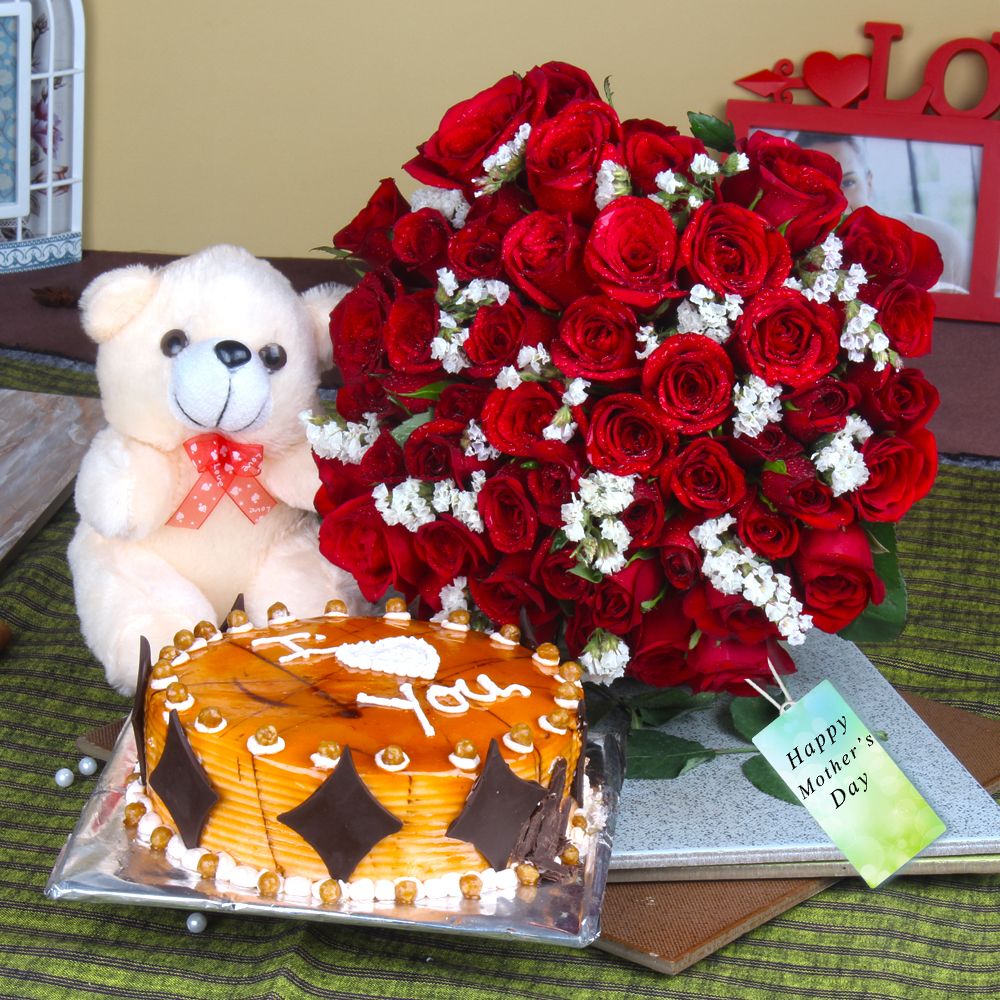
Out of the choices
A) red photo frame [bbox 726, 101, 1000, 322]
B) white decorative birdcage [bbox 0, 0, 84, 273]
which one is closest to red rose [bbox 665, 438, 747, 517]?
red photo frame [bbox 726, 101, 1000, 322]

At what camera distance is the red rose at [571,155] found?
0.89 metres

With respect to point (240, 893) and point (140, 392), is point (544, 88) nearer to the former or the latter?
point (140, 392)

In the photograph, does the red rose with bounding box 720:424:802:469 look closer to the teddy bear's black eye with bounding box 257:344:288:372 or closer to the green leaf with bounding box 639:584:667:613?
the green leaf with bounding box 639:584:667:613

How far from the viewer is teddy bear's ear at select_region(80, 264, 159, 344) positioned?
3.53ft

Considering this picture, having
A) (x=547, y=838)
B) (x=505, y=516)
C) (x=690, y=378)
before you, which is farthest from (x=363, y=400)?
(x=547, y=838)

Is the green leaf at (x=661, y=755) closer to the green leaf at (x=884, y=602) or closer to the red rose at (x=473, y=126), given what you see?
the green leaf at (x=884, y=602)

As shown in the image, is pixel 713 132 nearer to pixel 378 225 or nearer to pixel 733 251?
pixel 733 251

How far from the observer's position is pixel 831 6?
5.68 ft

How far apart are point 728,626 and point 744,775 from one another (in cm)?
16

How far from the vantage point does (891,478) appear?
0.90 meters

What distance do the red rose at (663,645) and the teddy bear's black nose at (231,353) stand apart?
38 centimetres

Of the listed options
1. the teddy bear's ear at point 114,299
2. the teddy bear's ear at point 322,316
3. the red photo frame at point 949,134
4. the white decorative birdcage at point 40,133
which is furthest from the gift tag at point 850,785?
the white decorative birdcage at point 40,133

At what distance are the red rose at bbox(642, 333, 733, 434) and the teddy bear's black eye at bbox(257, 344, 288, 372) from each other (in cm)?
35

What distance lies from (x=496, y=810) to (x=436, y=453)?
288 mm
